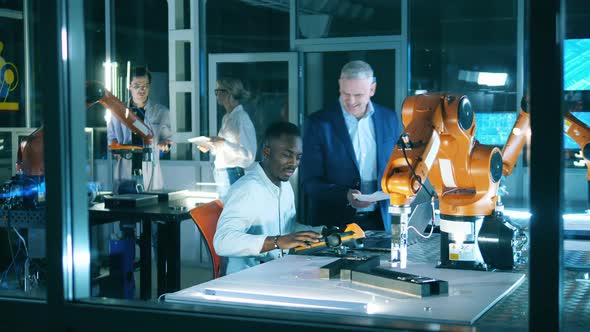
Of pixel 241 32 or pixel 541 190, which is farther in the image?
pixel 241 32

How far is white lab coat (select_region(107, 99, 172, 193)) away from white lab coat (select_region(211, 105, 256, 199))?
500mm

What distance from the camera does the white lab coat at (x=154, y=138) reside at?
606 centimetres

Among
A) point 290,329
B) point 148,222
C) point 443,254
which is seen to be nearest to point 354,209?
point 148,222

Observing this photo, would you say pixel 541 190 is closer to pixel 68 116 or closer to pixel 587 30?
pixel 68 116

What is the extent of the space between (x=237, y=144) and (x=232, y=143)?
0.14 ft

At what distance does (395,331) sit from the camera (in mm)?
1798

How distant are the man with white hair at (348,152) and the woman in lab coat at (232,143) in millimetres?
1809

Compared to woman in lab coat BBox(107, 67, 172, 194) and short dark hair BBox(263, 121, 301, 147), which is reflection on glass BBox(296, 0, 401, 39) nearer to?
woman in lab coat BBox(107, 67, 172, 194)

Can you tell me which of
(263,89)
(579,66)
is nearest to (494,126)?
(579,66)

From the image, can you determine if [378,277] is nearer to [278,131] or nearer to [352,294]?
[352,294]

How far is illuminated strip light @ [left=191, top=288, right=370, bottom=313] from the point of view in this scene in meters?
1.92

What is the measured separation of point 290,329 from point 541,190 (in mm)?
661

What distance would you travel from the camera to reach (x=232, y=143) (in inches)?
250

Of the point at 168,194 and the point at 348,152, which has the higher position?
the point at 348,152
